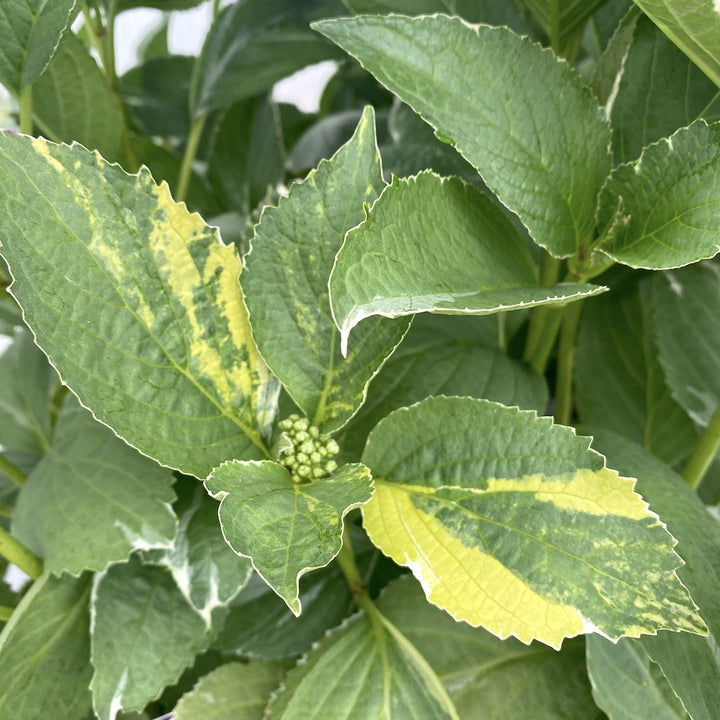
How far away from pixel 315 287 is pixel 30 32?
152 millimetres

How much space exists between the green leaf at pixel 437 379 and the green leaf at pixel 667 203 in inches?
2.9

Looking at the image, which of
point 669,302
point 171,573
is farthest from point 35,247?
point 669,302

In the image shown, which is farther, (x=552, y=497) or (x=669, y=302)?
(x=669, y=302)

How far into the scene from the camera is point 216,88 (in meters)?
0.46

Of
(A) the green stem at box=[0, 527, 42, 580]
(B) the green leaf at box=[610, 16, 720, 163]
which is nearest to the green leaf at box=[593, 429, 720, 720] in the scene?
(B) the green leaf at box=[610, 16, 720, 163]

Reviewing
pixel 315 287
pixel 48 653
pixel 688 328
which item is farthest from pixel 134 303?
pixel 688 328

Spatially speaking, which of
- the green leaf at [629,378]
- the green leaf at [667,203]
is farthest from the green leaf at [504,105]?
the green leaf at [629,378]

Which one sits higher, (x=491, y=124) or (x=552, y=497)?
(x=491, y=124)

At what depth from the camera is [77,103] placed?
0.42 metres

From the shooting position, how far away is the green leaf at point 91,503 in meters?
0.31

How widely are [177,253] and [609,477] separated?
16cm

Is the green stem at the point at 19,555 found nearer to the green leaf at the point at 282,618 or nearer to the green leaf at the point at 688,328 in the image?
the green leaf at the point at 282,618

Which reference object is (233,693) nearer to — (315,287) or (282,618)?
(282,618)

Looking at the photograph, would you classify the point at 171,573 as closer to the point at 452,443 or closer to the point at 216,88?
the point at 452,443
